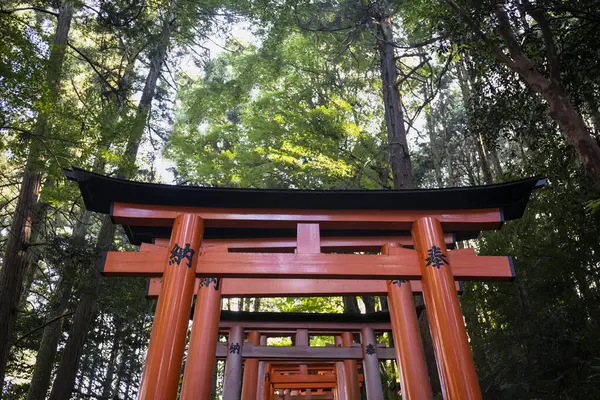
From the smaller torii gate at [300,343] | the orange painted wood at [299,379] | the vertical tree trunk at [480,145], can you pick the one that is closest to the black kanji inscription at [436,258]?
the smaller torii gate at [300,343]

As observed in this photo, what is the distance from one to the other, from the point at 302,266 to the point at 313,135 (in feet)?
22.4

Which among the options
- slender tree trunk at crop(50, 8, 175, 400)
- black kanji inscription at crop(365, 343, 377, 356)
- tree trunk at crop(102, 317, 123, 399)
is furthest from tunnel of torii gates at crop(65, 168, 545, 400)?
tree trunk at crop(102, 317, 123, 399)

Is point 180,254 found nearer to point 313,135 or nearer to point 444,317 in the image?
point 444,317

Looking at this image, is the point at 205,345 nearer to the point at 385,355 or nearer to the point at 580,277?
the point at 385,355

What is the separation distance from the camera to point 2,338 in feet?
18.8

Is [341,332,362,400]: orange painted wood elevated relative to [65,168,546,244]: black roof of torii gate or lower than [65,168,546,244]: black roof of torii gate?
lower

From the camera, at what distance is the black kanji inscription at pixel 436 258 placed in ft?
12.8

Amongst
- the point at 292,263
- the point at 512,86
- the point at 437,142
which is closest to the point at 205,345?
the point at 292,263

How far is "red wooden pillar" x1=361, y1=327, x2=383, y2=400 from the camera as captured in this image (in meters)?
7.39

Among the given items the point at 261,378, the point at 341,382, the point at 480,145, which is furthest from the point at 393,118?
the point at 261,378

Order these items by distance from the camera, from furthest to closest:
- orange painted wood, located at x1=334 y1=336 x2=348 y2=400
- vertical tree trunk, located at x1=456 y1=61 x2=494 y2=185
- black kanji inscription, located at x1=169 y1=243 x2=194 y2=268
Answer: vertical tree trunk, located at x1=456 y1=61 x2=494 y2=185, orange painted wood, located at x1=334 y1=336 x2=348 y2=400, black kanji inscription, located at x1=169 y1=243 x2=194 y2=268

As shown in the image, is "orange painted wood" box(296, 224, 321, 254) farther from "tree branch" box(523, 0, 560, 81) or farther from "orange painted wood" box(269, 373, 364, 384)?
"orange painted wood" box(269, 373, 364, 384)

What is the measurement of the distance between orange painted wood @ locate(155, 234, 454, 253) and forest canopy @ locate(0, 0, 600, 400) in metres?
2.46

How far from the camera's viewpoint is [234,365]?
7.16m
